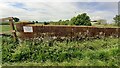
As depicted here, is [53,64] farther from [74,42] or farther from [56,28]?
[56,28]

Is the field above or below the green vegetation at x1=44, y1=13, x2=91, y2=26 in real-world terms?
below

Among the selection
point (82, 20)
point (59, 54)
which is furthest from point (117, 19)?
point (59, 54)

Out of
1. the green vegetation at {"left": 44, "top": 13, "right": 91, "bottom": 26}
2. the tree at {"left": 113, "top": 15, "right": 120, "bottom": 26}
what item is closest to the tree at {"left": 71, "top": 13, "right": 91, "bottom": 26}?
the green vegetation at {"left": 44, "top": 13, "right": 91, "bottom": 26}

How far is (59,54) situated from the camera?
6352 millimetres

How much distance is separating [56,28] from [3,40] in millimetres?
1786

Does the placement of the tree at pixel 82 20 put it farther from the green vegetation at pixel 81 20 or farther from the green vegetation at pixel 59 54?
the green vegetation at pixel 59 54

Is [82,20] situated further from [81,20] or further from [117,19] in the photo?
[117,19]

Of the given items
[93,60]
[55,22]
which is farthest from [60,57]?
[55,22]

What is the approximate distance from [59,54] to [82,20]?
3.92m

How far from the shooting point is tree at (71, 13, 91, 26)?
32.8ft

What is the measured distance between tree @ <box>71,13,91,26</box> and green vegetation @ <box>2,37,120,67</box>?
8.26ft

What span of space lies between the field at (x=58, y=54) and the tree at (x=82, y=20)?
2452mm

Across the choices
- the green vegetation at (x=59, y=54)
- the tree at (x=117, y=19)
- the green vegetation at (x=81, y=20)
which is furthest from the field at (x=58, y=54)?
the tree at (x=117, y=19)

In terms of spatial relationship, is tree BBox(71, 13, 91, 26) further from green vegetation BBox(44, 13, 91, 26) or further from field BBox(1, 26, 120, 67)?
field BBox(1, 26, 120, 67)
